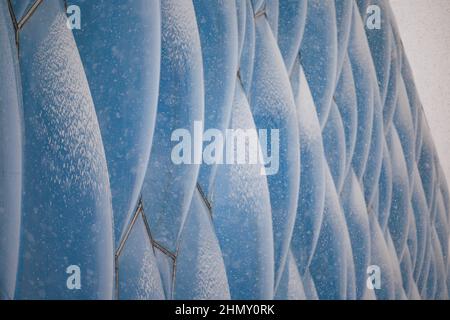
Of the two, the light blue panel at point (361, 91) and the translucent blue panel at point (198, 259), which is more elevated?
the light blue panel at point (361, 91)

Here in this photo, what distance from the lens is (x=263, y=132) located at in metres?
0.25

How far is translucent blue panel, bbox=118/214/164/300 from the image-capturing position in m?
0.19

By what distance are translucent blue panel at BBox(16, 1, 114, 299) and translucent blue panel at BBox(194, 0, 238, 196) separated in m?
0.07

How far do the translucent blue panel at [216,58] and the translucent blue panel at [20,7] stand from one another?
9 cm

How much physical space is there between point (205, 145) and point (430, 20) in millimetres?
337

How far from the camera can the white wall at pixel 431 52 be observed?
42cm

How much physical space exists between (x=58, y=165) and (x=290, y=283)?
0.17m

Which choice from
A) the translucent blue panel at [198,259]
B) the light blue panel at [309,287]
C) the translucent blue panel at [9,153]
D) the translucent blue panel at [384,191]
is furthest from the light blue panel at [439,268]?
the translucent blue panel at [9,153]

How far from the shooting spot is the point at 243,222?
23 centimetres

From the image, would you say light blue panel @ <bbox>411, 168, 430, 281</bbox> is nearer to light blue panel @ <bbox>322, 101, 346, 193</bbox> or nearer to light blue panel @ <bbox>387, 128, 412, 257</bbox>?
light blue panel @ <bbox>387, 128, 412, 257</bbox>

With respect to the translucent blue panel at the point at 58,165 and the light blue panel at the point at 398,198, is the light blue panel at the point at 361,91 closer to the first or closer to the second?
the light blue panel at the point at 398,198

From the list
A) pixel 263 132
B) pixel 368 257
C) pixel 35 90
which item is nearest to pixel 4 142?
pixel 35 90

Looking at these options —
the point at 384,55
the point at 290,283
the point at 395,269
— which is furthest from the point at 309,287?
the point at 384,55
